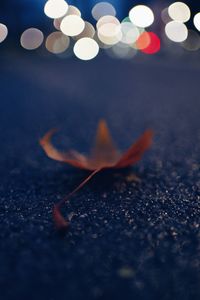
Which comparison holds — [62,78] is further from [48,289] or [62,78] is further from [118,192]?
[48,289]

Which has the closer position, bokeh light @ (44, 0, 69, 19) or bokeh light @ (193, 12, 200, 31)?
bokeh light @ (44, 0, 69, 19)

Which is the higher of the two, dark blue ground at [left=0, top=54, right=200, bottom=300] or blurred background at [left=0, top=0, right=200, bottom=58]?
dark blue ground at [left=0, top=54, right=200, bottom=300]

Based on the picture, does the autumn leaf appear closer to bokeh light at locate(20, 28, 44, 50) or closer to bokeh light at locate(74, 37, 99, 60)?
bokeh light at locate(20, 28, 44, 50)

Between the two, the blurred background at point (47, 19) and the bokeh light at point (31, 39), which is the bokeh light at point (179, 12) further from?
the bokeh light at point (31, 39)

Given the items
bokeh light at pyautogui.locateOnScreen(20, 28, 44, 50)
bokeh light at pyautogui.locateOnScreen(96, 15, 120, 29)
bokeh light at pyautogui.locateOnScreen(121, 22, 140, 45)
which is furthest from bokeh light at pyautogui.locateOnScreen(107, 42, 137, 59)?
bokeh light at pyautogui.locateOnScreen(96, 15, 120, 29)

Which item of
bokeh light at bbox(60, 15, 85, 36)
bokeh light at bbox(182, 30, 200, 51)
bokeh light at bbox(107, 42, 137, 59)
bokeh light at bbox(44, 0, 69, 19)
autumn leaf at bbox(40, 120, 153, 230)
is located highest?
autumn leaf at bbox(40, 120, 153, 230)

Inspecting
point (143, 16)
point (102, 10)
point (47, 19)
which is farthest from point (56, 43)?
point (102, 10)

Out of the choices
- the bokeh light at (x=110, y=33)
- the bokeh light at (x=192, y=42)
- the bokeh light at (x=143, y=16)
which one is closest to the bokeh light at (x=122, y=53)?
the bokeh light at (x=192, y=42)
